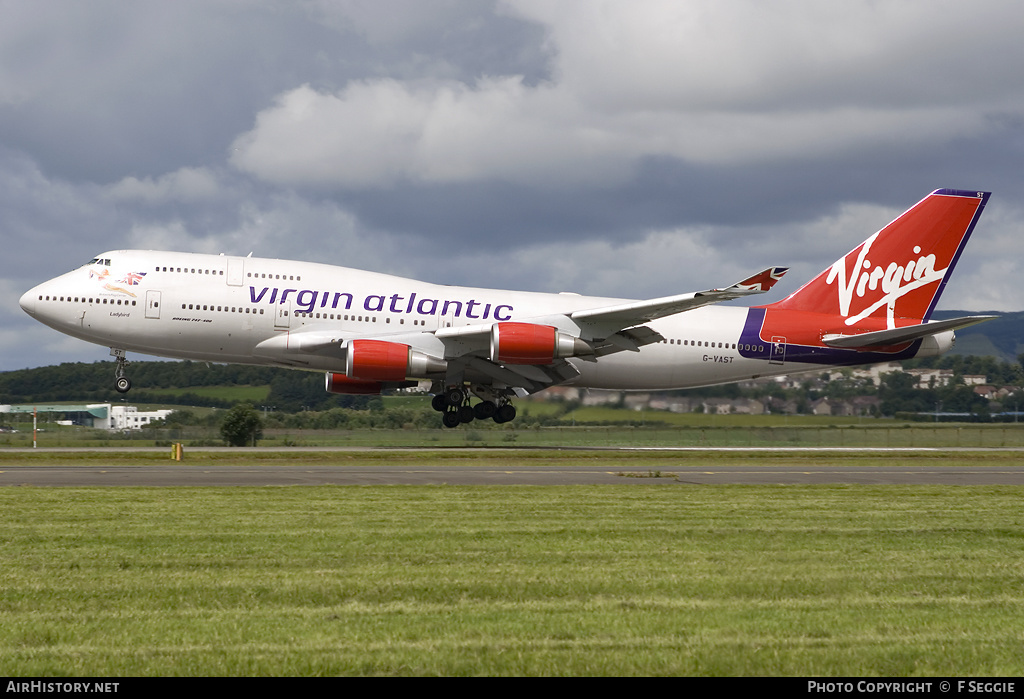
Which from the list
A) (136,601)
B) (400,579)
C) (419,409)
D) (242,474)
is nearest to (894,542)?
(400,579)

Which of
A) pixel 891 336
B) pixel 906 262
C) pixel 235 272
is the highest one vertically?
pixel 906 262

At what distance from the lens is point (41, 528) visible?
12477 millimetres

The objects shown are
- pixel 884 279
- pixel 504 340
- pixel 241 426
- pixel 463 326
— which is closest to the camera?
pixel 504 340

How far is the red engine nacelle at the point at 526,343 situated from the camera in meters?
31.5

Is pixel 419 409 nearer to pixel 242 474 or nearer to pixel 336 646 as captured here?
pixel 242 474

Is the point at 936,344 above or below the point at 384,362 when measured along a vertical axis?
above

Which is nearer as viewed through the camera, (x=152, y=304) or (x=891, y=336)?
(x=152, y=304)

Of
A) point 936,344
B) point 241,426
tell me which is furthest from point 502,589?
point 936,344

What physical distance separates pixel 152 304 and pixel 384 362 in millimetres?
7771

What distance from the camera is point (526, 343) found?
1241 inches

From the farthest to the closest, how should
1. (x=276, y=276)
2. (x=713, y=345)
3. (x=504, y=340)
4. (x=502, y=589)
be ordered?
1. (x=713, y=345)
2. (x=276, y=276)
3. (x=504, y=340)
4. (x=502, y=589)

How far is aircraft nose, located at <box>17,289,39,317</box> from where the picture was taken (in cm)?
3393

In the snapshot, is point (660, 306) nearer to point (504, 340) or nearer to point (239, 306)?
point (504, 340)

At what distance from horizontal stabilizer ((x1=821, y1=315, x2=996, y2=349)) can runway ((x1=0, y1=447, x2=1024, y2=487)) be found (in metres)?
4.16
